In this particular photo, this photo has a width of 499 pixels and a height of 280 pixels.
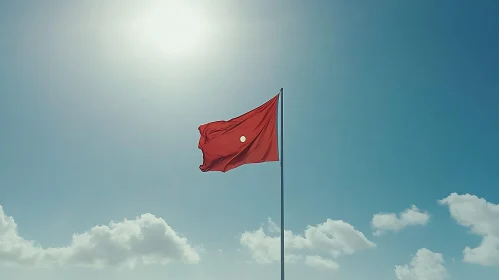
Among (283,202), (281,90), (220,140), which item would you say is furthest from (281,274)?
(281,90)

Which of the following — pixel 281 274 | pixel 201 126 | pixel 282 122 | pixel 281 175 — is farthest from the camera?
pixel 201 126

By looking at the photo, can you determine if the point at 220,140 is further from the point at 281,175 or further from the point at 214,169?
the point at 281,175

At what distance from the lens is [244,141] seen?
31469mm

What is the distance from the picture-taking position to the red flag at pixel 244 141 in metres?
Answer: 31.2

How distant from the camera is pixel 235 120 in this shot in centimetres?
3216

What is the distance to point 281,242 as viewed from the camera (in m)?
27.4

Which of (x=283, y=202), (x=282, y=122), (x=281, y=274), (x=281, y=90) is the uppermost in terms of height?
(x=281, y=90)

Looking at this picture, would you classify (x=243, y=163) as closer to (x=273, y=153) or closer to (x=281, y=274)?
(x=273, y=153)

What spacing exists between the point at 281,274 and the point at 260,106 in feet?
34.3

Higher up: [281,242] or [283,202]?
[283,202]

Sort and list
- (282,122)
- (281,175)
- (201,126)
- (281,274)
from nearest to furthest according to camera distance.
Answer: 1. (281,274)
2. (281,175)
3. (282,122)
4. (201,126)

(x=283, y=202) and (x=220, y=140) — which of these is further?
(x=220, y=140)

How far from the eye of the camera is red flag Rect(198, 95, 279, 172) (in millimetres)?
31153

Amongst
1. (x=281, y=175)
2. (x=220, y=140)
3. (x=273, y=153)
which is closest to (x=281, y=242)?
(x=281, y=175)
